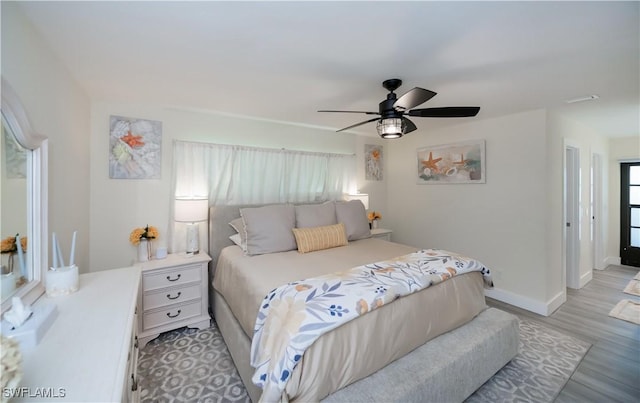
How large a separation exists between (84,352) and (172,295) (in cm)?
166

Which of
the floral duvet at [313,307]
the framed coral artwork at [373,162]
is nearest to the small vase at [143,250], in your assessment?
the floral duvet at [313,307]

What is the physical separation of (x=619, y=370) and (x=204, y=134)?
446 cm

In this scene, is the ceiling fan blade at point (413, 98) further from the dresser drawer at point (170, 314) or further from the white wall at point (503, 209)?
the dresser drawer at point (170, 314)

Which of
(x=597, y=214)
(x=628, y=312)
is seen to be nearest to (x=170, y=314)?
(x=628, y=312)

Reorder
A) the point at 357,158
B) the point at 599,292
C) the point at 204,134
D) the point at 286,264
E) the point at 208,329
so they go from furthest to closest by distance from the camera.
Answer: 1. the point at 357,158
2. the point at 599,292
3. the point at 204,134
4. the point at 208,329
5. the point at 286,264

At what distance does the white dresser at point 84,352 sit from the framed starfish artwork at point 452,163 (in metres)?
3.85

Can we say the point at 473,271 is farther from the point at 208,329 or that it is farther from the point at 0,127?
the point at 0,127

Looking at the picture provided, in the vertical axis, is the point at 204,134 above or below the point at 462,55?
below

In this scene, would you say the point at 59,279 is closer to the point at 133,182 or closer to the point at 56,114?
the point at 56,114

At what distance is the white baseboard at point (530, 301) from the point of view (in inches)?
115

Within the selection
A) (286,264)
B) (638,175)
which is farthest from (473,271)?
(638,175)

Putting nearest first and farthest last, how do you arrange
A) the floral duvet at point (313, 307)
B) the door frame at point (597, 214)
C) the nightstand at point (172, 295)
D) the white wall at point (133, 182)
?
the floral duvet at point (313, 307)
the nightstand at point (172, 295)
the white wall at point (133, 182)
the door frame at point (597, 214)

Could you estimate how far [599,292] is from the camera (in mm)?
3559

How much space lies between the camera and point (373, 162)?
179 inches
